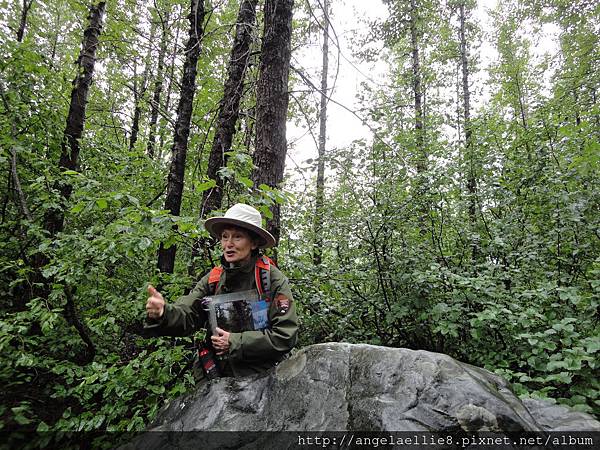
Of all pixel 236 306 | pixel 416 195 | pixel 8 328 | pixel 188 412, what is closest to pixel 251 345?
pixel 236 306

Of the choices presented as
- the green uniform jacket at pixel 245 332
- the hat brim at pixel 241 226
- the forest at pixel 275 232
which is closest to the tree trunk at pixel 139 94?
the forest at pixel 275 232

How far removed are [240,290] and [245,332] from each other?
15.4 inches

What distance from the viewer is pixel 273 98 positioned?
3.97 metres

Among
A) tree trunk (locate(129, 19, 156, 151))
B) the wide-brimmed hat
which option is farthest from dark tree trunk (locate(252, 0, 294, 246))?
tree trunk (locate(129, 19, 156, 151))

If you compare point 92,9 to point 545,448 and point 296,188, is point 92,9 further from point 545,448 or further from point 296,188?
point 545,448

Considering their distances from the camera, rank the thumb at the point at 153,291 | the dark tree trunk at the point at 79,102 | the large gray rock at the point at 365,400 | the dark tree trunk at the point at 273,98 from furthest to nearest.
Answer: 1. the dark tree trunk at the point at 79,102
2. the dark tree trunk at the point at 273,98
3. the thumb at the point at 153,291
4. the large gray rock at the point at 365,400

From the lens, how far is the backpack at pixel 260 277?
2586mm

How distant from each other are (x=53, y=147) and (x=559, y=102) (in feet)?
32.2

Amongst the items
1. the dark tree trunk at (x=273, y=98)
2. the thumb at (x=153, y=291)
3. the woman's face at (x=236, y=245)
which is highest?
the dark tree trunk at (x=273, y=98)

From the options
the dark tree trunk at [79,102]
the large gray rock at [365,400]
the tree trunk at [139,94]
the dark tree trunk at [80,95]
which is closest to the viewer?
the large gray rock at [365,400]

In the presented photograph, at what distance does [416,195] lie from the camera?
16.6 feet

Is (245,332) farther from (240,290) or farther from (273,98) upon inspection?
(273,98)

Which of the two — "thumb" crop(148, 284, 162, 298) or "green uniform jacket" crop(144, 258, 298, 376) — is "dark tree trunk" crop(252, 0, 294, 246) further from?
"thumb" crop(148, 284, 162, 298)

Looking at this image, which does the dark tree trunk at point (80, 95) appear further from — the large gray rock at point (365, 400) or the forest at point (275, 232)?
the large gray rock at point (365, 400)
